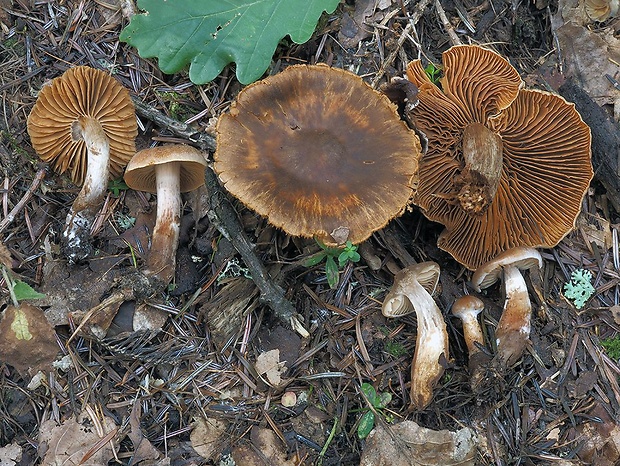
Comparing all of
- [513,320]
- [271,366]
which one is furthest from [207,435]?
[513,320]

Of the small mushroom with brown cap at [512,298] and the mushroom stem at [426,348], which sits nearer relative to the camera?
the mushroom stem at [426,348]

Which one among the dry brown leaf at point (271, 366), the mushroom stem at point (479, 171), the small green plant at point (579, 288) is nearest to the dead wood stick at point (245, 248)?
the dry brown leaf at point (271, 366)

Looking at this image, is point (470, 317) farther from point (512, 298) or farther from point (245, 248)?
point (245, 248)

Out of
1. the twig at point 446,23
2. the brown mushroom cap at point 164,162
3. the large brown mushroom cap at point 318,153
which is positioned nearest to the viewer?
the large brown mushroom cap at point 318,153

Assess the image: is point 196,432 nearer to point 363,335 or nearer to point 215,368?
point 215,368

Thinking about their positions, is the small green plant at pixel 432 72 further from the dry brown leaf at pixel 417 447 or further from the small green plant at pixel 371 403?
the dry brown leaf at pixel 417 447

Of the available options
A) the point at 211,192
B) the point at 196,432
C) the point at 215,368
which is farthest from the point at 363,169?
the point at 196,432
